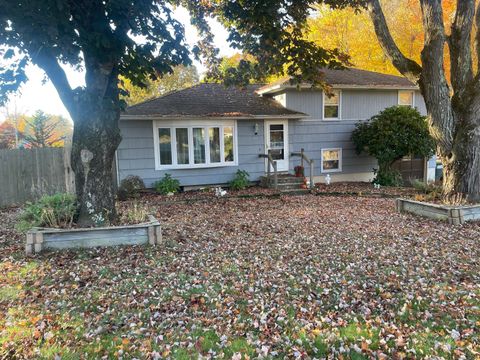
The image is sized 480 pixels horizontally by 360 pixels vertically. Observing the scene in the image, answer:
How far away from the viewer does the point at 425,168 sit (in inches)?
591

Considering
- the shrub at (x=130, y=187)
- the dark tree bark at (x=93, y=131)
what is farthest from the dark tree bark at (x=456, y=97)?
the shrub at (x=130, y=187)

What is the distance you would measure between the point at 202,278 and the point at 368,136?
10.7 metres

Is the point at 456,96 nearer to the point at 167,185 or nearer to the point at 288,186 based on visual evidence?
the point at 288,186

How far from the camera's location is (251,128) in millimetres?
12672

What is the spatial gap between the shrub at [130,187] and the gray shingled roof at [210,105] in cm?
205

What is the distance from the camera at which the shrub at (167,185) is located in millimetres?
11242

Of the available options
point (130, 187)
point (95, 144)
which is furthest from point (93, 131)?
point (130, 187)

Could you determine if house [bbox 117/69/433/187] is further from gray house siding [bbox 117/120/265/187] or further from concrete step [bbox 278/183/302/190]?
concrete step [bbox 278/183/302/190]

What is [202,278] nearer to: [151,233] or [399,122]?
[151,233]

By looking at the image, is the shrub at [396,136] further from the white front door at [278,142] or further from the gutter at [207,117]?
the white front door at [278,142]

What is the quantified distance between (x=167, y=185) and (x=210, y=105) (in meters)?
3.50

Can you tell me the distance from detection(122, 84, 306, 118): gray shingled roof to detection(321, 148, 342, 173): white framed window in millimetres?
2338

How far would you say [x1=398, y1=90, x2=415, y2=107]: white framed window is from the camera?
48.6ft

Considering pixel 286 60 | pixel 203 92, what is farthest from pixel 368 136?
pixel 203 92
